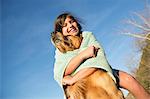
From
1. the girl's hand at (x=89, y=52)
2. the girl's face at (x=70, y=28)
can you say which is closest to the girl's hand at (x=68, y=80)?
the girl's hand at (x=89, y=52)

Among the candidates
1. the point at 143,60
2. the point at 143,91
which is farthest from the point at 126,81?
the point at 143,60

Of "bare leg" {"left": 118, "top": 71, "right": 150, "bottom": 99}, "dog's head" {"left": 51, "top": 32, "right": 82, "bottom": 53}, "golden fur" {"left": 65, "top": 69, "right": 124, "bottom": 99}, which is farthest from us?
"bare leg" {"left": 118, "top": 71, "right": 150, "bottom": 99}

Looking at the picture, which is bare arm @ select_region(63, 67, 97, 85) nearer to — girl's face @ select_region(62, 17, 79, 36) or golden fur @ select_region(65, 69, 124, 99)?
golden fur @ select_region(65, 69, 124, 99)

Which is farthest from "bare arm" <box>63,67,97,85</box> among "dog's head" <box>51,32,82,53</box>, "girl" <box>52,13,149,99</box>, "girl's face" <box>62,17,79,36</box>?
"girl's face" <box>62,17,79,36</box>

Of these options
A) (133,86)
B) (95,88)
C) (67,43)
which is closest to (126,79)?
(133,86)

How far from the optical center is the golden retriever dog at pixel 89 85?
2.76 metres

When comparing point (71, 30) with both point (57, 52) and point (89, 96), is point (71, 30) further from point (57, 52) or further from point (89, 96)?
point (89, 96)

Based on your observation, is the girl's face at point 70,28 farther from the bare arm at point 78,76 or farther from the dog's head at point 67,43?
the bare arm at point 78,76

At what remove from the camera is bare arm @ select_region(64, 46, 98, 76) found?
281 centimetres

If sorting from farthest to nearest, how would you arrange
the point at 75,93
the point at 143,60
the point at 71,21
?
the point at 143,60 < the point at 71,21 < the point at 75,93

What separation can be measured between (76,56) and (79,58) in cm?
3

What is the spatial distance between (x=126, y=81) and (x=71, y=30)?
1.83 ft

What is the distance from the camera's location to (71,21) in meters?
2.97

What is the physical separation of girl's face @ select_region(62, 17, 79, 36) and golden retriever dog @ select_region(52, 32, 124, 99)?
1.5 inches
